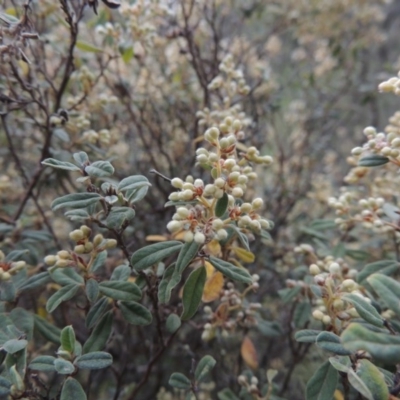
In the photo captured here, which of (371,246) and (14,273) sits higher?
(14,273)

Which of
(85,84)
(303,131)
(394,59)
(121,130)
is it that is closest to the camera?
(85,84)

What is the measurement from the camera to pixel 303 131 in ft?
8.21

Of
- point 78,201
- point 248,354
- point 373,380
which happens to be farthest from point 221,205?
point 248,354

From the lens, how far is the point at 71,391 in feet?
2.34

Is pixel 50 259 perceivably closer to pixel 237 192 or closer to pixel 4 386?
pixel 4 386

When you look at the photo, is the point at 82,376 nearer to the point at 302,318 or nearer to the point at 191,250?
the point at 302,318

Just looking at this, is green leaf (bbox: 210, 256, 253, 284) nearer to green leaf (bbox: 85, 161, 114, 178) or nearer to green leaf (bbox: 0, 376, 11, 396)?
green leaf (bbox: 85, 161, 114, 178)

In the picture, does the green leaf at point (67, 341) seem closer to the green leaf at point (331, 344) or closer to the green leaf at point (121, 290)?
the green leaf at point (121, 290)

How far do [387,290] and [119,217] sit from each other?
0.45 meters

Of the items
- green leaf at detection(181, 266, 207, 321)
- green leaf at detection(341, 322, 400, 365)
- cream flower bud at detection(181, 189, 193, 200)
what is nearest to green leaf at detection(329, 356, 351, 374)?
green leaf at detection(341, 322, 400, 365)

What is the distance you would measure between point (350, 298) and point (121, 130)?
150cm

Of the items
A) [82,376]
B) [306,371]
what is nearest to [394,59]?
[306,371]

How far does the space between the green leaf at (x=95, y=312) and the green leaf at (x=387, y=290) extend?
20.8 inches

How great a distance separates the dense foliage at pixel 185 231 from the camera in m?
0.73
